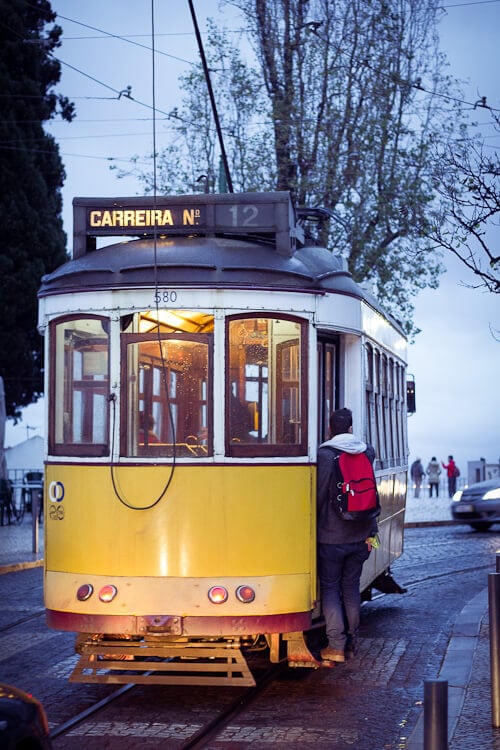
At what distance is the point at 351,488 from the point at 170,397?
4.97 ft

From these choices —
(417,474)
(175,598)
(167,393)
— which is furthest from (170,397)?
(417,474)

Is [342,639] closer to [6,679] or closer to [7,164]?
[6,679]

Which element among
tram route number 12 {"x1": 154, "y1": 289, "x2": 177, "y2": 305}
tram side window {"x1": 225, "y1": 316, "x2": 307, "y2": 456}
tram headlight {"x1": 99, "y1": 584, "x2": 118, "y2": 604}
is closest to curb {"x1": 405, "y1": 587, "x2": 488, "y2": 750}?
tram side window {"x1": 225, "y1": 316, "x2": 307, "y2": 456}

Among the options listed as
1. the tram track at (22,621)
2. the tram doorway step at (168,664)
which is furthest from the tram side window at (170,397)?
the tram track at (22,621)

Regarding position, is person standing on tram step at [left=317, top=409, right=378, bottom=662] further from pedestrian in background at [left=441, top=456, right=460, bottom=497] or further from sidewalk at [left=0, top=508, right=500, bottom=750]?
pedestrian in background at [left=441, top=456, right=460, bottom=497]

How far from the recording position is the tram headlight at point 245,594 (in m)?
8.74

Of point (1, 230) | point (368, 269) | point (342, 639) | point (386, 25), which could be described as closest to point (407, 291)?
point (368, 269)

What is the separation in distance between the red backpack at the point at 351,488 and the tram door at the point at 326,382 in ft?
1.19

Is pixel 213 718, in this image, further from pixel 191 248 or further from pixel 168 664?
pixel 191 248

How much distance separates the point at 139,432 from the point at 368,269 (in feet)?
75.2

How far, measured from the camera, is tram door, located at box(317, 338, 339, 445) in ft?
32.5

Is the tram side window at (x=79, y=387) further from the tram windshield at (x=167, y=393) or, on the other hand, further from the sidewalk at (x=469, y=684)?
the sidewalk at (x=469, y=684)

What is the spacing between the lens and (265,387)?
30.1 ft

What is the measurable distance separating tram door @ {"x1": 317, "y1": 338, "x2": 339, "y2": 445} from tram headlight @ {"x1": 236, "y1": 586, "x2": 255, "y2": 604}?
4.86 ft
